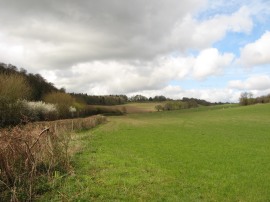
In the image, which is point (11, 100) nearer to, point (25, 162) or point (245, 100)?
point (25, 162)

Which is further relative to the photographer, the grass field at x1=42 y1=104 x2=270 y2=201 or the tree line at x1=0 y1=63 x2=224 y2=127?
the tree line at x1=0 y1=63 x2=224 y2=127

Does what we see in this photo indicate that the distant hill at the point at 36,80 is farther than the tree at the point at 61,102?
Yes

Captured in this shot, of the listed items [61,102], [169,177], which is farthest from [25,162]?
[61,102]

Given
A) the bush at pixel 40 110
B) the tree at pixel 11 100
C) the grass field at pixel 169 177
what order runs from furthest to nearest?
the bush at pixel 40 110 → the tree at pixel 11 100 → the grass field at pixel 169 177

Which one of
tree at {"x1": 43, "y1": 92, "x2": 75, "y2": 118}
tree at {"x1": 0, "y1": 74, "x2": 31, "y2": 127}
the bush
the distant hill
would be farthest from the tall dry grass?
the distant hill

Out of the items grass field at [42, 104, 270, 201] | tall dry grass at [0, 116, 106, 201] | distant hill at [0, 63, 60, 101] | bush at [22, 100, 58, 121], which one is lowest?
grass field at [42, 104, 270, 201]

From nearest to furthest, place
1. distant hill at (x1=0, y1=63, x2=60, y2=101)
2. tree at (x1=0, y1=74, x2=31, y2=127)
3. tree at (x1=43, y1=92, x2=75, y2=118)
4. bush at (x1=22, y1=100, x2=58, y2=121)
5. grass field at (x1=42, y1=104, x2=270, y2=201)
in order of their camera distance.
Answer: grass field at (x1=42, y1=104, x2=270, y2=201)
tree at (x1=0, y1=74, x2=31, y2=127)
bush at (x1=22, y1=100, x2=58, y2=121)
tree at (x1=43, y1=92, x2=75, y2=118)
distant hill at (x1=0, y1=63, x2=60, y2=101)

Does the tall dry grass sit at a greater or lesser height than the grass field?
greater

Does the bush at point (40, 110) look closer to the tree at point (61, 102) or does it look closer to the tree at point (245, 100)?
the tree at point (61, 102)

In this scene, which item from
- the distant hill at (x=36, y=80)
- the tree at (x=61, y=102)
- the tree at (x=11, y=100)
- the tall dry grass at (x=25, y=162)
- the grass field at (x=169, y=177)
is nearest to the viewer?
the tall dry grass at (x=25, y=162)

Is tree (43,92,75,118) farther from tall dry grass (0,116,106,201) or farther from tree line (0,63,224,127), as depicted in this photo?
tall dry grass (0,116,106,201)

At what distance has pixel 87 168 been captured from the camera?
651 inches

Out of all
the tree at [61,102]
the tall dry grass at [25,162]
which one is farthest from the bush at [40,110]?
the tall dry grass at [25,162]

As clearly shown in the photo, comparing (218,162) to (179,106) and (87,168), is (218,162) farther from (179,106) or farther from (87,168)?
(179,106)
